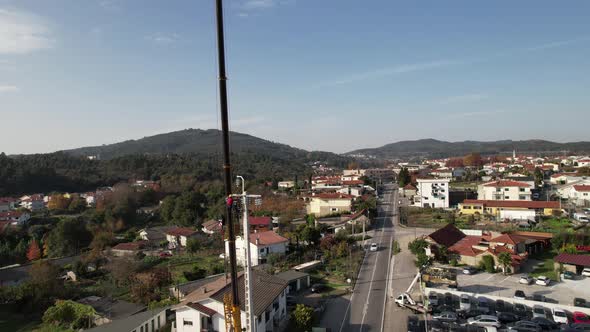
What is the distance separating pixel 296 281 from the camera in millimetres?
16281

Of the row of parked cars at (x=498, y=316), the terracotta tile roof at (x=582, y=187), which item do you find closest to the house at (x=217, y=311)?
the row of parked cars at (x=498, y=316)

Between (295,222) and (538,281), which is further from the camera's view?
(295,222)

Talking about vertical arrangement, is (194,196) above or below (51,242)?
above

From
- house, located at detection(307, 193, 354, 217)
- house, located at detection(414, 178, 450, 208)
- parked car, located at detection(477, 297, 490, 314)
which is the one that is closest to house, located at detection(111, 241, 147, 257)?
house, located at detection(307, 193, 354, 217)

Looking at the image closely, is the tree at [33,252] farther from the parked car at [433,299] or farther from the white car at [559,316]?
the white car at [559,316]

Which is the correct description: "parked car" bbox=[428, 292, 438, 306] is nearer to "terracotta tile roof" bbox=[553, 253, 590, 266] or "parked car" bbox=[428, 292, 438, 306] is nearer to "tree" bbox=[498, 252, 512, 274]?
"tree" bbox=[498, 252, 512, 274]

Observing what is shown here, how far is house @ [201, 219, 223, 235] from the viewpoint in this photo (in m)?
29.0

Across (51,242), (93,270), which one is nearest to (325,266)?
(93,270)

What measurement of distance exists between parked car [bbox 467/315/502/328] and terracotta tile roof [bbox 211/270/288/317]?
5.86m

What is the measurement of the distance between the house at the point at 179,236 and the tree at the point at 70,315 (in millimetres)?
12278

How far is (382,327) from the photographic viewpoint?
39.8ft

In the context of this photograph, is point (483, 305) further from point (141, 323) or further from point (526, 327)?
point (141, 323)

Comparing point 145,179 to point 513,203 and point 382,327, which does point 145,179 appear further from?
point 382,327

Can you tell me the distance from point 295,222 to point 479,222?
13.8 metres
